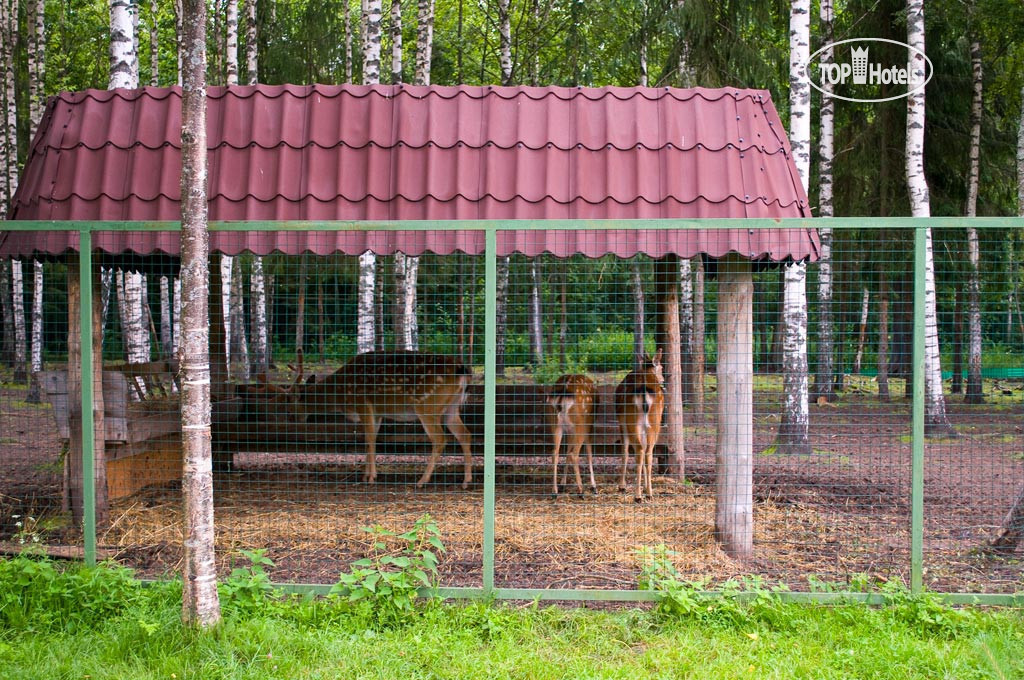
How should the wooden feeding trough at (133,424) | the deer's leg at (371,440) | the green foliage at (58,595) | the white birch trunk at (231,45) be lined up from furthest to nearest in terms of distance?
the white birch trunk at (231,45)
the deer's leg at (371,440)
the wooden feeding trough at (133,424)
the green foliage at (58,595)

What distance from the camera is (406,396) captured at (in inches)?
334

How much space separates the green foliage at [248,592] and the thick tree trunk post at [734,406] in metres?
3.24

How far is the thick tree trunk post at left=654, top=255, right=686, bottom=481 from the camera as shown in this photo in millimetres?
7868

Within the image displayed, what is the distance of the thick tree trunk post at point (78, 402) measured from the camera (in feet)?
20.5

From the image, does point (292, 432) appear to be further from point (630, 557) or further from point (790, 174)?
point (790, 174)

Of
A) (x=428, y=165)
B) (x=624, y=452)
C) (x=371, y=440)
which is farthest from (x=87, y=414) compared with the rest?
(x=624, y=452)

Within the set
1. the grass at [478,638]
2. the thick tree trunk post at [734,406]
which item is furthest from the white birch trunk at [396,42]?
the grass at [478,638]

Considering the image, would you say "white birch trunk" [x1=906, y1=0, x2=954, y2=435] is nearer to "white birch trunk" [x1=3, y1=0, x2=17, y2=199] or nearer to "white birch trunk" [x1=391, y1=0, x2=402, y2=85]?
"white birch trunk" [x1=391, y1=0, x2=402, y2=85]

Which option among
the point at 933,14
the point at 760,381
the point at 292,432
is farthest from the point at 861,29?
the point at 292,432

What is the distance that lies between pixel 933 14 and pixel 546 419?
1290 centimetres

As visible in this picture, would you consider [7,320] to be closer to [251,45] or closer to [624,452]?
[251,45]

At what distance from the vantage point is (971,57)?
15.6 m

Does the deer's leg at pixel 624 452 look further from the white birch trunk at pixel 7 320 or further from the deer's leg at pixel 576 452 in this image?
the white birch trunk at pixel 7 320

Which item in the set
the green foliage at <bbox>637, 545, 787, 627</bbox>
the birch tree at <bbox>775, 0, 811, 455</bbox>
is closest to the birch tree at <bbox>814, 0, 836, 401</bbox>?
the birch tree at <bbox>775, 0, 811, 455</bbox>
